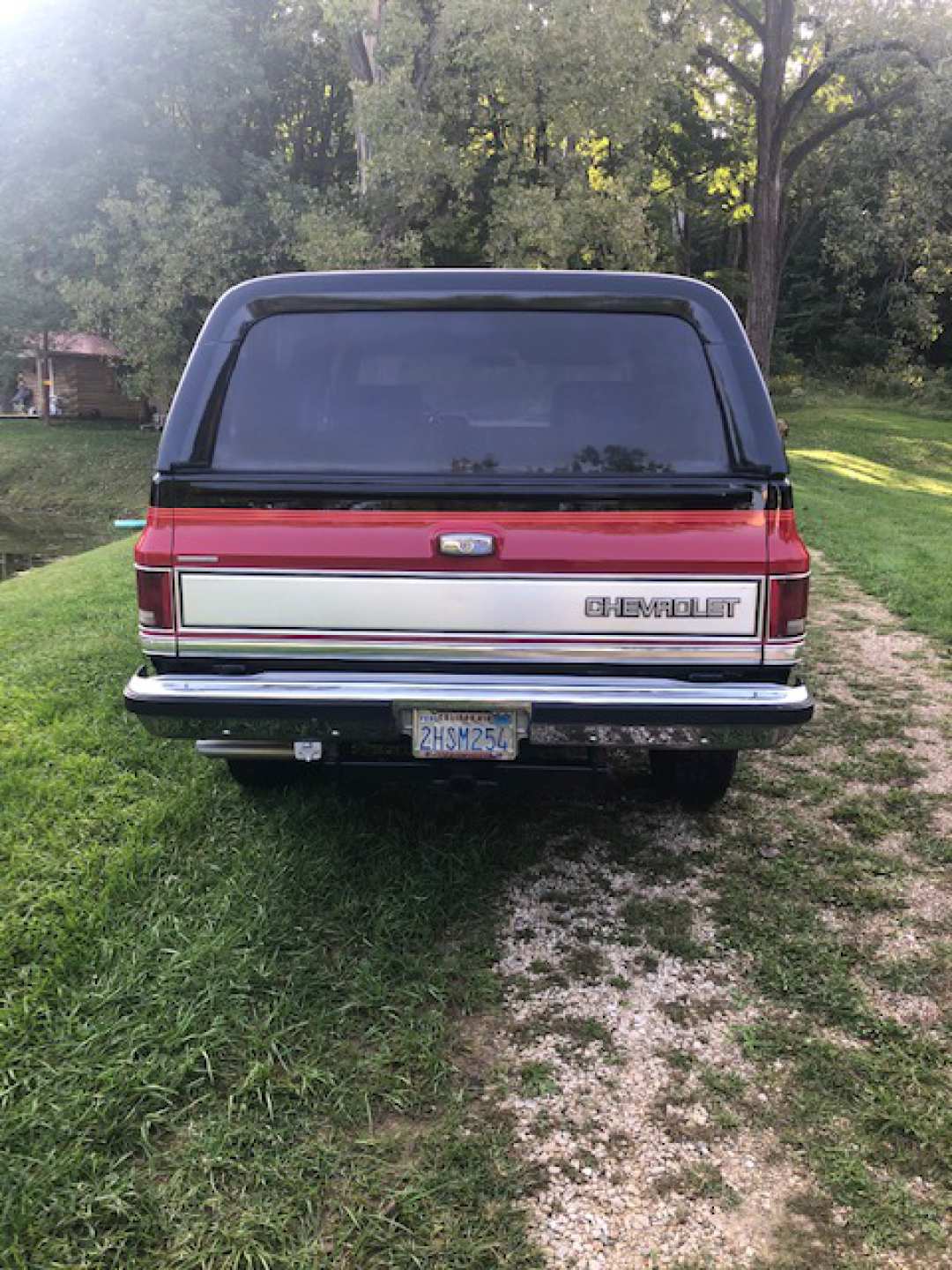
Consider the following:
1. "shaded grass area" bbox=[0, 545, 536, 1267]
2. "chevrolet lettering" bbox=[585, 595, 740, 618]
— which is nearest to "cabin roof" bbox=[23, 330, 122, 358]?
"shaded grass area" bbox=[0, 545, 536, 1267]

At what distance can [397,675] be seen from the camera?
324 cm

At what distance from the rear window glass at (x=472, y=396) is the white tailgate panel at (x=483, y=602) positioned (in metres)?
0.36

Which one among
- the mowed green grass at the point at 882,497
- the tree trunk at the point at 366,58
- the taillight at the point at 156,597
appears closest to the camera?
the taillight at the point at 156,597

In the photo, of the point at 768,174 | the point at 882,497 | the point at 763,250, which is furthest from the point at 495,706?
the point at 768,174

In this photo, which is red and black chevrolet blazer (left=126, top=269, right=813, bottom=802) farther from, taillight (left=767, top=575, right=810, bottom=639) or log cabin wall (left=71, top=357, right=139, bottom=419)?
log cabin wall (left=71, top=357, right=139, bottom=419)

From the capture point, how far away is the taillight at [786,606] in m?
3.16

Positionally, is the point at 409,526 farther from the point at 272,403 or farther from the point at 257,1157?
the point at 257,1157

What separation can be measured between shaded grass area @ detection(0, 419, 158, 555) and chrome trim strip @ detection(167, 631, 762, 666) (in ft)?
49.0

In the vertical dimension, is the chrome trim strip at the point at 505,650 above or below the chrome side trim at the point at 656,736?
above

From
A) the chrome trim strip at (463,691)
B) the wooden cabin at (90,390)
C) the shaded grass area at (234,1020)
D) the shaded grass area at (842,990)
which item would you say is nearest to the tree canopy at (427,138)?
the wooden cabin at (90,390)

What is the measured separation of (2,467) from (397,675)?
28408mm

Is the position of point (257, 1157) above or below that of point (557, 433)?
below

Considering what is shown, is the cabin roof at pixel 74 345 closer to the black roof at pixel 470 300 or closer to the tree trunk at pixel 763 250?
the tree trunk at pixel 763 250

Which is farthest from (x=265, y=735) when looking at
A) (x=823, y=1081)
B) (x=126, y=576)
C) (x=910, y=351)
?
(x=910, y=351)
